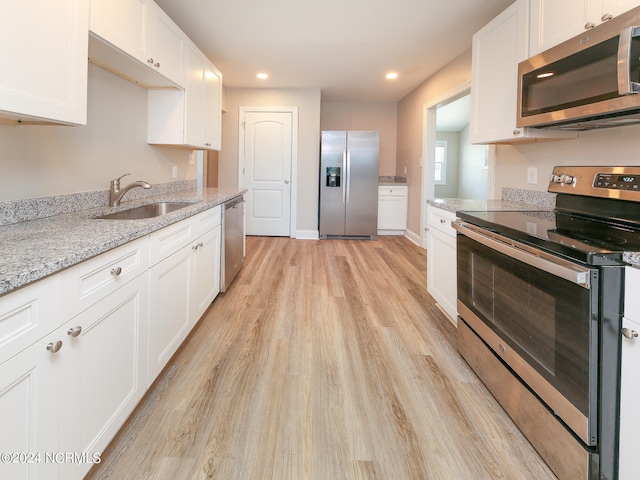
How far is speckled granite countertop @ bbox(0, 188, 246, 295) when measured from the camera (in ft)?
3.02

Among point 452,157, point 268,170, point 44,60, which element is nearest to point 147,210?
point 44,60

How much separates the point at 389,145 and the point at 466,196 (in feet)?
9.04

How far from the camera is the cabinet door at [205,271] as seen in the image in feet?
8.10

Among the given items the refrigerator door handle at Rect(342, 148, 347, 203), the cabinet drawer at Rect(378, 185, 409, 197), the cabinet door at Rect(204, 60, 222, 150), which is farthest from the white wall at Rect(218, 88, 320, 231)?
the cabinet door at Rect(204, 60, 222, 150)

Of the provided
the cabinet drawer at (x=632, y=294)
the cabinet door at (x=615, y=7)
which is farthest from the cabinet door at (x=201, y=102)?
the cabinet drawer at (x=632, y=294)

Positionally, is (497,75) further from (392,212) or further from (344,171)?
(392,212)

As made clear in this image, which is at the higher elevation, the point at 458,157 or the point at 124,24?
the point at 458,157

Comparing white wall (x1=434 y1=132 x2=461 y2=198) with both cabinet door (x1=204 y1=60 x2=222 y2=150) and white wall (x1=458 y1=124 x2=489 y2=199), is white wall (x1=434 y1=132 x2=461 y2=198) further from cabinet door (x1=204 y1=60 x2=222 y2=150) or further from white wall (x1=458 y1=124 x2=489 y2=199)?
cabinet door (x1=204 y1=60 x2=222 y2=150)

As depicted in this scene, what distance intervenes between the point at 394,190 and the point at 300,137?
1775mm

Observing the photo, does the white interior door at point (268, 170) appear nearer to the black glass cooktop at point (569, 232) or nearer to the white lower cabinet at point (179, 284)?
the white lower cabinet at point (179, 284)

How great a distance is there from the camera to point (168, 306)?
6.44 ft

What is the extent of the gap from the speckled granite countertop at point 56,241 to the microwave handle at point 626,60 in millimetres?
1857

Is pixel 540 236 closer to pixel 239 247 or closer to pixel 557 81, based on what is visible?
pixel 557 81

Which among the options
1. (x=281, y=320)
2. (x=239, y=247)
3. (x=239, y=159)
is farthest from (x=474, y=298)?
(x=239, y=159)
